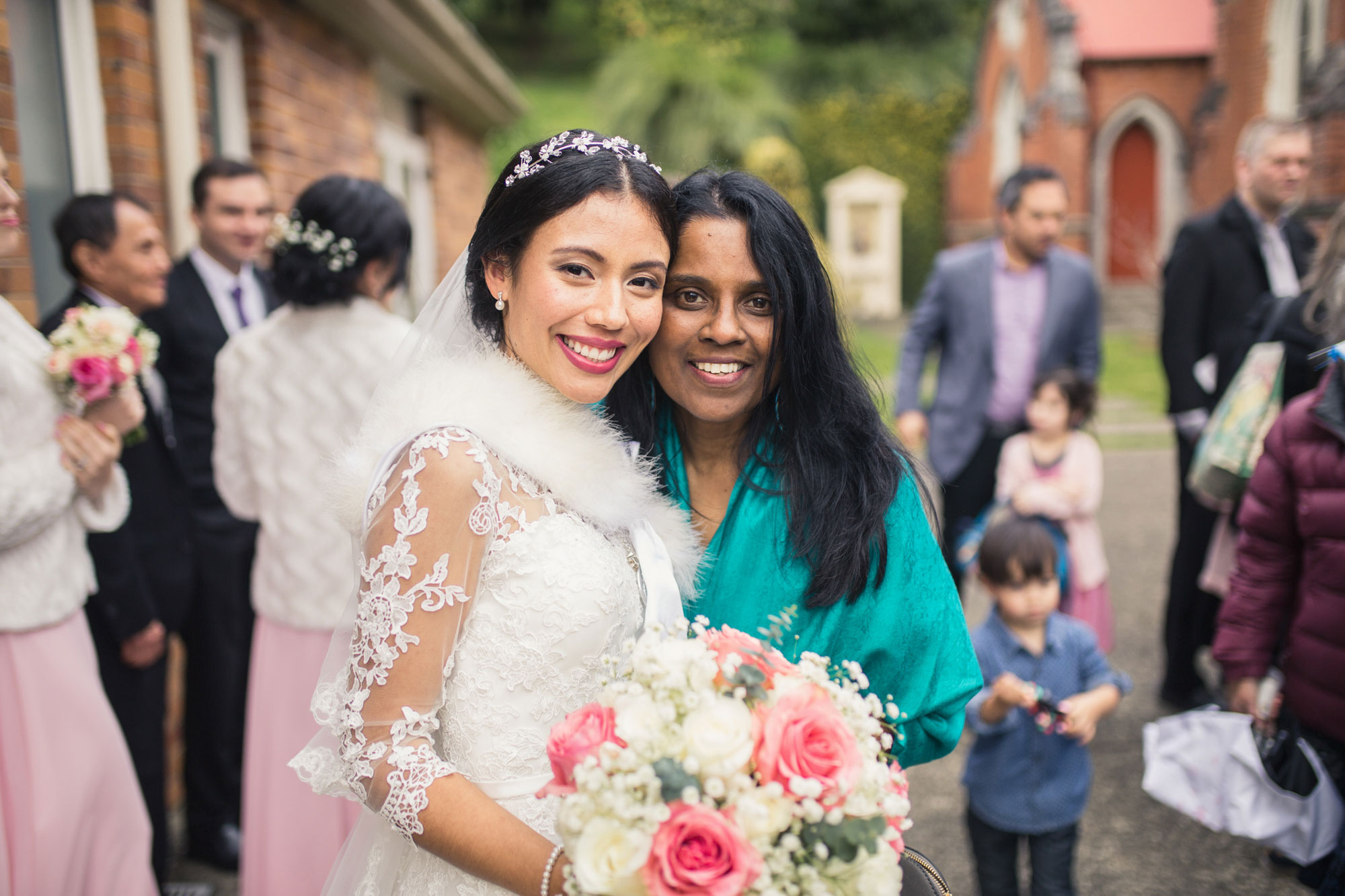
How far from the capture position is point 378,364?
9.70 ft

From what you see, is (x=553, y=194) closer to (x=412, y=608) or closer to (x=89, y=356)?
(x=412, y=608)

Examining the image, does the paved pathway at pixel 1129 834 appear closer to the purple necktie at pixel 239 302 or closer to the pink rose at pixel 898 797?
the pink rose at pixel 898 797

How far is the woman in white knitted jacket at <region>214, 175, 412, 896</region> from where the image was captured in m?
2.95

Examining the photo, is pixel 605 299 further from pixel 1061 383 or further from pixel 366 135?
pixel 366 135

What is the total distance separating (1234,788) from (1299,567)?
626mm

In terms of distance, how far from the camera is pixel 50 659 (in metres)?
2.36

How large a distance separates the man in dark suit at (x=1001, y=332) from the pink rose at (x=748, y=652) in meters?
3.28

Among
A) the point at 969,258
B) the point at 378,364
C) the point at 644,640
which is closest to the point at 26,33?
the point at 378,364

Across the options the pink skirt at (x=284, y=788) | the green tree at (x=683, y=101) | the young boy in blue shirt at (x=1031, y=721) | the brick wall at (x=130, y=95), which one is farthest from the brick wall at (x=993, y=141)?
the pink skirt at (x=284, y=788)

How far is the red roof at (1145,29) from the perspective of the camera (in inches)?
756

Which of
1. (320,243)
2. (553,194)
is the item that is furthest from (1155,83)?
(553,194)

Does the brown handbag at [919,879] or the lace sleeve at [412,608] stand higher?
the lace sleeve at [412,608]

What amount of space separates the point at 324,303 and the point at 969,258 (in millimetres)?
3087

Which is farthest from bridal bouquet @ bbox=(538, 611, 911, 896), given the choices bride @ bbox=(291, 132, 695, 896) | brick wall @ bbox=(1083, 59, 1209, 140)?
brick wall @ bbox=(1083, 59, 1209, 140)
